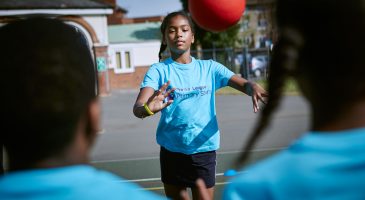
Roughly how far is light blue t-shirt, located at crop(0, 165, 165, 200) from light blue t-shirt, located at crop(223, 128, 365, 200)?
1.25 ft

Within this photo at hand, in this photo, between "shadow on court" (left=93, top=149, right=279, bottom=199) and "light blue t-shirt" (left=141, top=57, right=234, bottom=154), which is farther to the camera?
"shadow on court" (left=93, top=149, right=279, bottom=199)

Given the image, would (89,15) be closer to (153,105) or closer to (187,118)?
(187,118)

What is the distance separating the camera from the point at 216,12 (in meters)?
5.52

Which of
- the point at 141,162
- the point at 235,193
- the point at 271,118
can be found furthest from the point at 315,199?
the point at 141,162

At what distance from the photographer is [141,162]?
9.87 m

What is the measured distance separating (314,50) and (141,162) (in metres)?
8.45

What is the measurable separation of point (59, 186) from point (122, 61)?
128 feet

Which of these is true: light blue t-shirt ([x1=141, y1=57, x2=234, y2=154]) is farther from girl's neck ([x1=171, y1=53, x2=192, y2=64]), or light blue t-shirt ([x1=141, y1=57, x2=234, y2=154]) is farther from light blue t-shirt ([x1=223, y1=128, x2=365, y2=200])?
light blue t-shirt ([x1=223, y1=128, x2=365, y2=200])

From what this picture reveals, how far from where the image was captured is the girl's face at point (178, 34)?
4.71 m

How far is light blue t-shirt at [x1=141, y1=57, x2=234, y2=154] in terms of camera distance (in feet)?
14.8

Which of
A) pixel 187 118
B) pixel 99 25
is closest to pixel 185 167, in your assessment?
pixel 187 118

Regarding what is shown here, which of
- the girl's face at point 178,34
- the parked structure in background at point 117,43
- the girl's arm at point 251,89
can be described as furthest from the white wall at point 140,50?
the girl's arm at point 251,89

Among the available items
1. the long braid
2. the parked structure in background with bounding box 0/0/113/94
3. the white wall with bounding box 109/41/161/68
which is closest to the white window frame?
the white wall with bounding box 109/41/161/68

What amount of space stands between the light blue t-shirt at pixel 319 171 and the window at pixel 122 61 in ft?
122
